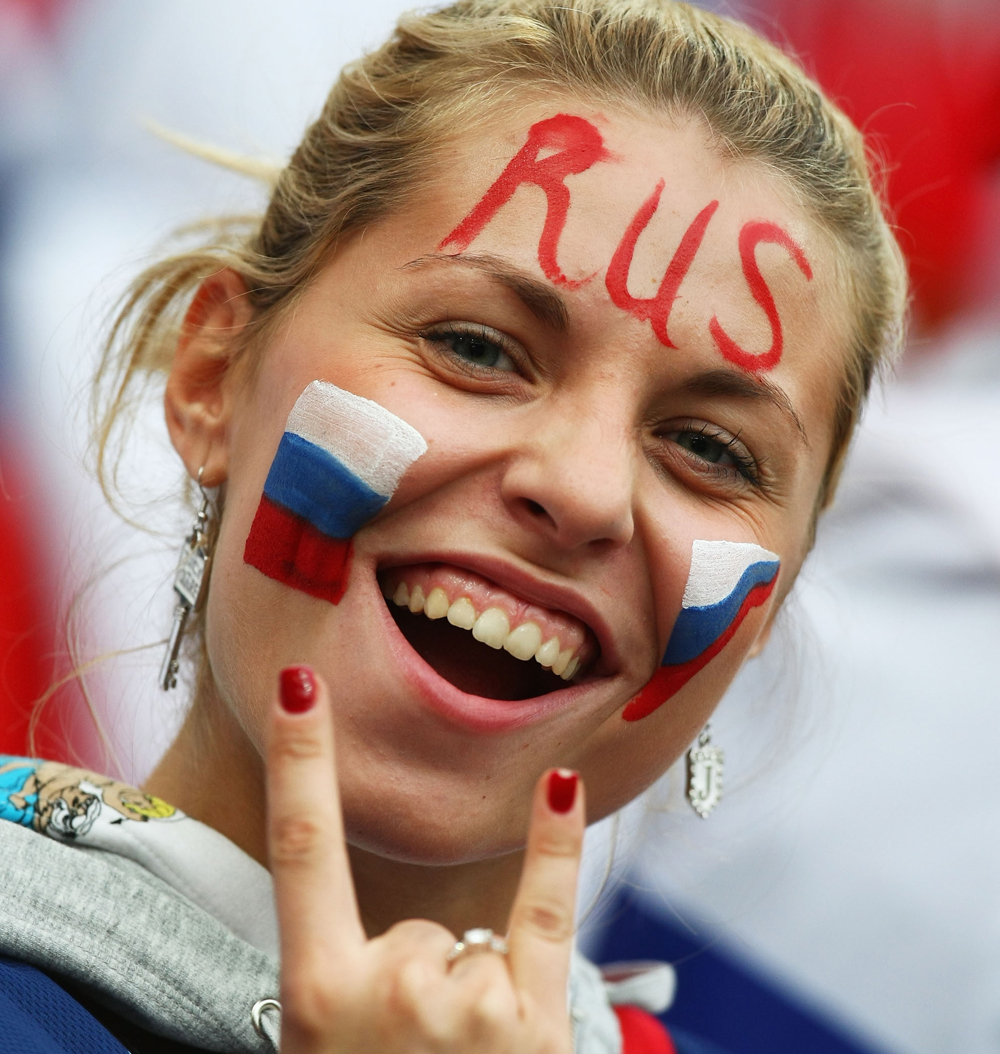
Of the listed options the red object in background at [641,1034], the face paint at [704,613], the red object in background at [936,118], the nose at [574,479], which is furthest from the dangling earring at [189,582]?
the red object in background at [936,118]

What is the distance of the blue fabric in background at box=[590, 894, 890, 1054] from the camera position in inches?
147

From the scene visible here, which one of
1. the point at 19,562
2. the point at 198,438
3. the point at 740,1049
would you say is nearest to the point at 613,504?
the point at 198,438

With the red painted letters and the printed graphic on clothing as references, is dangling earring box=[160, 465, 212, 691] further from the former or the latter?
the red painted letters

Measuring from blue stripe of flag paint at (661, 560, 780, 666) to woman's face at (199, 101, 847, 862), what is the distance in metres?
0.02

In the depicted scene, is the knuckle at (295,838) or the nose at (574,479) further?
the nose at (574,479)

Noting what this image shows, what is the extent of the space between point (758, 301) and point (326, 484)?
0.69 m

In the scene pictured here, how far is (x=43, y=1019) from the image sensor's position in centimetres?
138

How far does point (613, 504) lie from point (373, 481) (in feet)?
1.04

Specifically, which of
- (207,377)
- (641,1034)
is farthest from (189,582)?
(641,1034)

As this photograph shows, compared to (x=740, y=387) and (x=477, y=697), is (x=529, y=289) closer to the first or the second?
(x=740, y=387)

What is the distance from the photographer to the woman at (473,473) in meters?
1.59

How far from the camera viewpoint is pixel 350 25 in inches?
178

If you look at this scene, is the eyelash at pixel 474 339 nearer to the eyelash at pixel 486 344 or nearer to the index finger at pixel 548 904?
the eyelash at pixel 486 344

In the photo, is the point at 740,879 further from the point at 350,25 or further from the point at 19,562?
the point at 350,25
